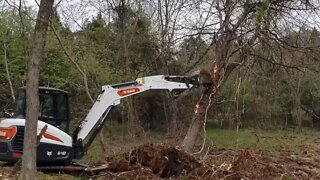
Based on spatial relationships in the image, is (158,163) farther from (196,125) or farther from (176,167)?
(196,125)

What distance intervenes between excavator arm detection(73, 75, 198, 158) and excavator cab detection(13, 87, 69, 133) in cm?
39

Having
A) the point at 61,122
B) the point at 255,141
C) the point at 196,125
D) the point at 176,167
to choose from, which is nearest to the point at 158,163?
the point at 176,167

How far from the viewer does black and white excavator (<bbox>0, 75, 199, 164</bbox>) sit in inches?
392

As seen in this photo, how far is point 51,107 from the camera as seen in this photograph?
10.6 meters

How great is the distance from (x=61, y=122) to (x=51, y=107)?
396 mm

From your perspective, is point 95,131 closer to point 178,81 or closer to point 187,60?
point 178,81

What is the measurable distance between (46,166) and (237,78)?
5177mm

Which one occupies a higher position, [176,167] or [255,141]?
[176,167]

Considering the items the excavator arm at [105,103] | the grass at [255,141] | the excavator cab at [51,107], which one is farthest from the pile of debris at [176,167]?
the grass at [255,141]


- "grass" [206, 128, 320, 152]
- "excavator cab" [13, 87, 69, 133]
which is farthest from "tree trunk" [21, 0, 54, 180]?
"grass" [206, 128, 320, 152]

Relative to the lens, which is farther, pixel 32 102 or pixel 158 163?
pixel 158 163

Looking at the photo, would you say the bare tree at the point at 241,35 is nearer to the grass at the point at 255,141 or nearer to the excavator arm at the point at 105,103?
the excavator arm at the point at 105,103

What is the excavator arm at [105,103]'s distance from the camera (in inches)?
421

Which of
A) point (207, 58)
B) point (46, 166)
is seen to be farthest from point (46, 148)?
point (207, 58)
